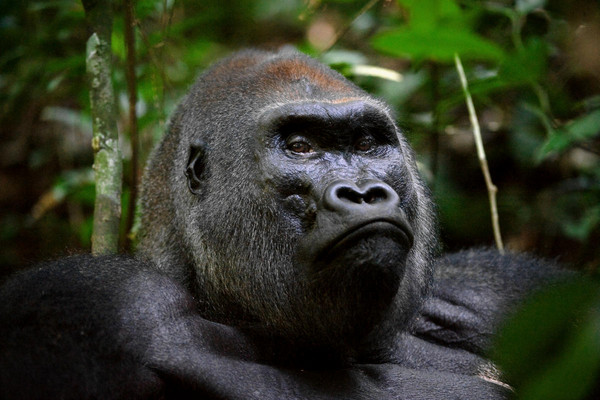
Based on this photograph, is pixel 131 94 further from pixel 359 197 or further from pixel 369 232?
pixel 369 232

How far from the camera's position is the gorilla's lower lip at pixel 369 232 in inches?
98.3

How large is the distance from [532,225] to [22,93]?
15.9ft

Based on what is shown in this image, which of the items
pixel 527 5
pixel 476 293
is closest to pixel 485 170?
pixel 476 293

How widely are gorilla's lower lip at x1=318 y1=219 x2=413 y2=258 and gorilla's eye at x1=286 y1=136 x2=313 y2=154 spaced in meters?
0.58

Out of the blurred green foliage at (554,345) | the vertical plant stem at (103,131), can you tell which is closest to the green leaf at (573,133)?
the vertical plant stem at (103,131)

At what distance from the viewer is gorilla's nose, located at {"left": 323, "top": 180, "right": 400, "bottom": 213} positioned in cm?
256

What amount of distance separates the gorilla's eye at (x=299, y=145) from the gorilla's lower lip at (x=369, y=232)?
580mm

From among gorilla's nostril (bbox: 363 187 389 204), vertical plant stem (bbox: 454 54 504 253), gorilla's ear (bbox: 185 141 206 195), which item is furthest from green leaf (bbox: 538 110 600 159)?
gorilla's ear (bbox: 185 141 206 195)

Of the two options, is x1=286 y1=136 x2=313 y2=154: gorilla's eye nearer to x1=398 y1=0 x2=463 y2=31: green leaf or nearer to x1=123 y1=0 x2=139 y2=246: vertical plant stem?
x1=398 y1=0 x2=463 y2=31: green leaf

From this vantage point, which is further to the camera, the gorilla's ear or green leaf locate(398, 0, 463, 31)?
green leaf locate(398, 0, 463, 31)

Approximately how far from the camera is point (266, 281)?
113 inches

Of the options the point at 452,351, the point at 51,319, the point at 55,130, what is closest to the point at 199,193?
the point at 51,319

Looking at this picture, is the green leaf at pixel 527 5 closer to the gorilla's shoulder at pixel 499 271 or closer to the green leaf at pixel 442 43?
the green leaf at pixel 442 43

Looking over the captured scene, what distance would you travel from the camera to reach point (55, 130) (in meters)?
7.71
